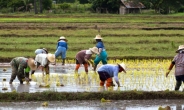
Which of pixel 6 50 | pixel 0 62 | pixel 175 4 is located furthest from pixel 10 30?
pixel 175 4

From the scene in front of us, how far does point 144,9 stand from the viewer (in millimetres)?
66875

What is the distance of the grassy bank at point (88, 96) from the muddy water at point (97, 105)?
16cm

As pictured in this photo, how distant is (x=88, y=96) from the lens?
11.0 meters

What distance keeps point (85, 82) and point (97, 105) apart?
308cm

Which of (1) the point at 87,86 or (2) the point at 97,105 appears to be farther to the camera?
(1) the point at 87,86

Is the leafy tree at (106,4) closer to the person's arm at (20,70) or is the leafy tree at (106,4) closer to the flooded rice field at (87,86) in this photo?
the flooded rice field at (87,86)

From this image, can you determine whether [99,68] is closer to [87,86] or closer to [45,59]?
[87,86]

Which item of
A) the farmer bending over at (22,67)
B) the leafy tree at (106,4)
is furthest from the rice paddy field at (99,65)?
the leafy tree at (106,4)

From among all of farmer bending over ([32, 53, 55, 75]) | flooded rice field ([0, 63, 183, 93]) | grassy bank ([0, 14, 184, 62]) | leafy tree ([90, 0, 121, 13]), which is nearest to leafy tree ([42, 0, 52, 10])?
leafy tree ([90, 0, 121, 13])

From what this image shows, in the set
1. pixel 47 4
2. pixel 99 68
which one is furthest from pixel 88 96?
pixel 47 4

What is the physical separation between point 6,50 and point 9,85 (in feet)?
29.2

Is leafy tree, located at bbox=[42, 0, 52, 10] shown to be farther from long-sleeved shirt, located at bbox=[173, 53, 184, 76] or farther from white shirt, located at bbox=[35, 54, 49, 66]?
long-sleeved shirt, located at bbox=[173, 53, 184, 76]

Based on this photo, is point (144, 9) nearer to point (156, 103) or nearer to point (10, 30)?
point (10, 30)

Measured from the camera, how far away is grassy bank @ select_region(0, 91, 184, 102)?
35.4 ft
